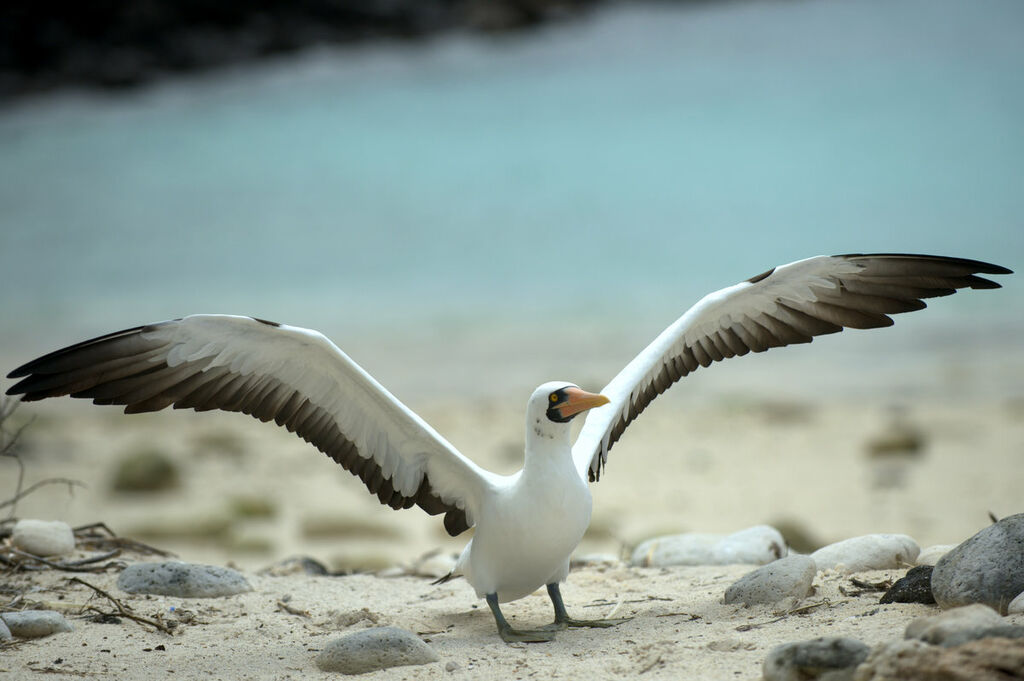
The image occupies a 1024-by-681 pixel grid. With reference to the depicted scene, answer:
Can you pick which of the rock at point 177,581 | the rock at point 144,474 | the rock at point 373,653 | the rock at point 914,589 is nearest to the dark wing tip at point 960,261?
the rock at point 914,589

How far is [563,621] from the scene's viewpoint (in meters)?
5.53

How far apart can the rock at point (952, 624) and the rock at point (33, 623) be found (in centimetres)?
419

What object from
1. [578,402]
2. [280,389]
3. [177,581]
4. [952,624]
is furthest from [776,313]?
[177,581]

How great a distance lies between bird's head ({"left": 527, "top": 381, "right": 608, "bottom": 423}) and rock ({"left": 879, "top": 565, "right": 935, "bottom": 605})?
64.1 inches

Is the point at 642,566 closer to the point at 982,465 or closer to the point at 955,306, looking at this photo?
the point at 982,465

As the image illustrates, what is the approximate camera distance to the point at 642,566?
6.95 m

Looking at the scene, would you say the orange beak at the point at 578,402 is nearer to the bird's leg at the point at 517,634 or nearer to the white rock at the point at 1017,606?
the bird's leg at the point at 517,634

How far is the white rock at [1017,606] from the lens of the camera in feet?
13.7

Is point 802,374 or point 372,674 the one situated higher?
point 802,374

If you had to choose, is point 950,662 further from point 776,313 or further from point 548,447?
point 776,313

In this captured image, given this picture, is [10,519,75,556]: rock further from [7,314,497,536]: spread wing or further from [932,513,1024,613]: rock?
[932,513,1024,613]: rock

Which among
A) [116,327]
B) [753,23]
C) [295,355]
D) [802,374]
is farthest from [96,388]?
[753,23]

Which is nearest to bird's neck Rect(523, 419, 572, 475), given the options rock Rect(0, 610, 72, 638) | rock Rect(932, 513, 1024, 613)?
rock Rect(932, 513, 1024, 613)

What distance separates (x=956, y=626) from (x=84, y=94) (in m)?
35.5
